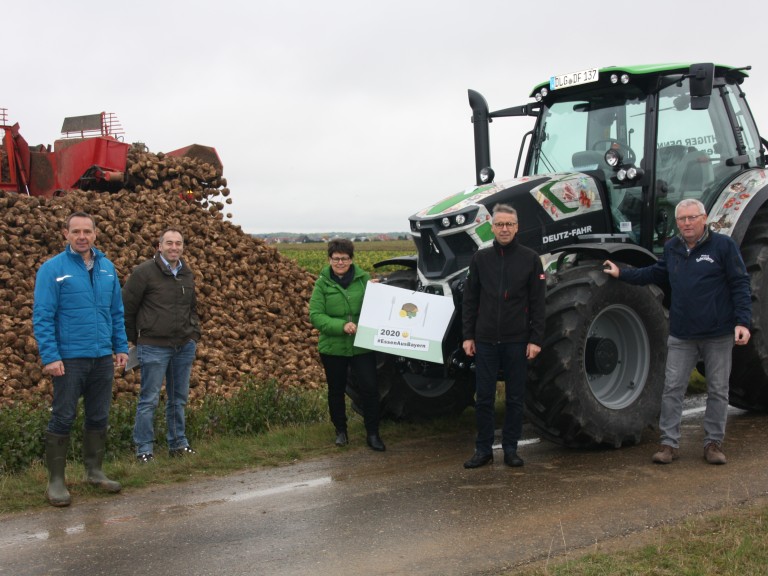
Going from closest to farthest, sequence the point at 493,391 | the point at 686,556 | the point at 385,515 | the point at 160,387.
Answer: the point at 686,556
the point at 385,515
the point at 493,391
the point at 160,387

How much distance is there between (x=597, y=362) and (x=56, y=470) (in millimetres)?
3993

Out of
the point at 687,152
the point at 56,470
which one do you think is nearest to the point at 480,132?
the point at 687,152

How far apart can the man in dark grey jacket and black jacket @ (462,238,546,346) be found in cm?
238

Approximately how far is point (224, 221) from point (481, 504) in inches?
389

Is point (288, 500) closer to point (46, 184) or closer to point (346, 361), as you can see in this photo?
point (346, 361)

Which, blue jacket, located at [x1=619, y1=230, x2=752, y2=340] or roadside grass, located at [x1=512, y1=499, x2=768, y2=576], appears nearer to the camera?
roadside grass, located at [x1=512, y1=499, x2=768, y2=576]

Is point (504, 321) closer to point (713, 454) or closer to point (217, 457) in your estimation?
point (713, 454)

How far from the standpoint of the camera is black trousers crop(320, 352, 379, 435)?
724 cm

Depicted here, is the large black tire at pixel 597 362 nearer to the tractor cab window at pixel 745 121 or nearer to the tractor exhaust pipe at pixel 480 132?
the tractor exhaust pipe at pixel 480 132

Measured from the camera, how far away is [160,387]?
729 cm

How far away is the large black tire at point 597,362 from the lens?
6582mm

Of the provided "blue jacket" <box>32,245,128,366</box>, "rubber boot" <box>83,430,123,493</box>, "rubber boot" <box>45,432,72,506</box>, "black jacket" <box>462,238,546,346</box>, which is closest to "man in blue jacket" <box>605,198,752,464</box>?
"black jacket" <box>462,238,546,346</box>

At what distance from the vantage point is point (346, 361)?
24.1 ft

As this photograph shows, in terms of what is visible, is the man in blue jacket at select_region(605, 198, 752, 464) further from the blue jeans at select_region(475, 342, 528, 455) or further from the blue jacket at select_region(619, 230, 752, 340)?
the blue jeans at select_region(475, 342, 528, 455)
